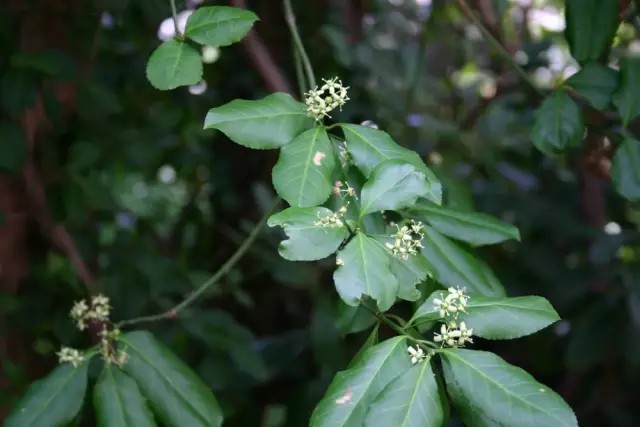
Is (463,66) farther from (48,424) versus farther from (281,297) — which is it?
(48,424)

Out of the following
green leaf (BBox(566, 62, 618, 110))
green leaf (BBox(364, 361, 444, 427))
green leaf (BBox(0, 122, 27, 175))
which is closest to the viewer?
green leaf (BBox(364, 361, 444, 427))

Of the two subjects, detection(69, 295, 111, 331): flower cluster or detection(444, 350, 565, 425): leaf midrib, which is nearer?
detection(444, 350, 565, 425): leaf midrib

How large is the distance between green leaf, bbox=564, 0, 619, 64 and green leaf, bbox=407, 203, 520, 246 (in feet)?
0.81

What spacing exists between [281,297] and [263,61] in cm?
73

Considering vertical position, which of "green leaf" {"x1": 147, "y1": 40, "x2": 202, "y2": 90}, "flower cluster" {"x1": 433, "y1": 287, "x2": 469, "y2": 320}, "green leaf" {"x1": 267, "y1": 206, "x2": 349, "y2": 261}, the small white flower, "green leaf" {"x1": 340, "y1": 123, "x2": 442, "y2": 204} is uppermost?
"green leaf" {"x1": 147, "y1": 40, "x2": 202, "y2": 90}

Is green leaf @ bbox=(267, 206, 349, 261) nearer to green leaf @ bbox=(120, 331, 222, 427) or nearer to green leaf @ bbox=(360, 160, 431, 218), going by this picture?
green leaf @ bbox=(360, 160, 431, 218)

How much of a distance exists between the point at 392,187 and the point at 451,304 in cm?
11

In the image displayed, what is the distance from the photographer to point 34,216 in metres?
1.48

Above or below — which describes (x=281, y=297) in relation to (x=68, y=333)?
below

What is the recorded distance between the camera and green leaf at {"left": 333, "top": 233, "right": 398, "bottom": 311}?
2.10 feet

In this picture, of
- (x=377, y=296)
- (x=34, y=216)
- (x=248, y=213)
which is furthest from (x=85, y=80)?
(x=377, y=296)

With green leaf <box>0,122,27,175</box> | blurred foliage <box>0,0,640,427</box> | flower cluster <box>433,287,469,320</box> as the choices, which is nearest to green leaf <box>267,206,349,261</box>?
flower cluster <box>433,287,469,320</box>

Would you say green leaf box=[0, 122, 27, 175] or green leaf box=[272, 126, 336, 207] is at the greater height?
green leaf box=[0, 122, 27, 175]

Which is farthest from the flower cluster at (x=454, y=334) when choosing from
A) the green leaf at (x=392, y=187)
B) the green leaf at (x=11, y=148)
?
the green leaf at (x=11, y=148)
